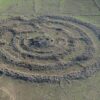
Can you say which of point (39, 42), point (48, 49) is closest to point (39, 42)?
point (39, 42)

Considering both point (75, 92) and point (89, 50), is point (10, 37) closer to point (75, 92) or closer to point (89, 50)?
point (89, 50)

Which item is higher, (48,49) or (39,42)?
(39,42)

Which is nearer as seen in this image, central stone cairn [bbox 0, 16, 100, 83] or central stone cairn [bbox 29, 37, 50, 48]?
central stone cairn [bbox 0, 16, 100, 83]

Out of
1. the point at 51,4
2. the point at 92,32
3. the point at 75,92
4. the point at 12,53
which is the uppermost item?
the point at 51,4

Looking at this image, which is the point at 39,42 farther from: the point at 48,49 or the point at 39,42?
the point at 48,49

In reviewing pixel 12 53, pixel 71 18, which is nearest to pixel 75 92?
pixel 12 53

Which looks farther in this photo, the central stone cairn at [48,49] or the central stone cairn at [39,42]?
the central stone cairn at [39,42]

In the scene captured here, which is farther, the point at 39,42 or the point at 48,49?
the point at 39,42

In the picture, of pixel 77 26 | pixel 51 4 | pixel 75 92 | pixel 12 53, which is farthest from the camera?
pixel 51 4
